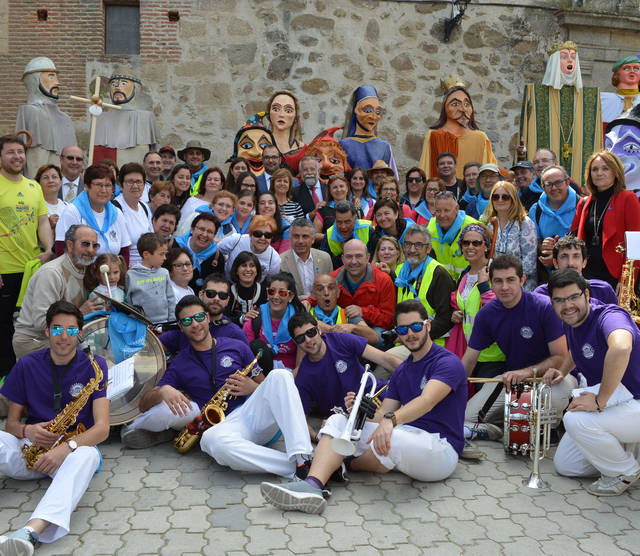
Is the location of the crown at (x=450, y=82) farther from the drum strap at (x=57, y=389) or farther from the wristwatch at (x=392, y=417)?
the drum strap at (x=57, y=389)

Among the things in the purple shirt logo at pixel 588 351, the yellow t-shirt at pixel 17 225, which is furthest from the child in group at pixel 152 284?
the purple shirt logo at pixel 588 351

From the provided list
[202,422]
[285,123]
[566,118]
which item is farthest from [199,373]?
[566,118]

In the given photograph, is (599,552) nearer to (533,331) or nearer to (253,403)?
(533,331)

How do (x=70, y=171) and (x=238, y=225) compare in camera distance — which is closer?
(x=238, y=225)

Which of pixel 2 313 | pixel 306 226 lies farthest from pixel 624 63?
pixel 2 313

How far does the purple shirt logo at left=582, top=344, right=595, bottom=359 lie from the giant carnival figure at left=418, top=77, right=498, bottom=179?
17.7 ft

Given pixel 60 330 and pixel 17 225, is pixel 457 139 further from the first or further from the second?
pixel 60 330

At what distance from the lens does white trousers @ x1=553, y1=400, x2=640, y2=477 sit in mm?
3973

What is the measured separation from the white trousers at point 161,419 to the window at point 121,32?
24.3ft

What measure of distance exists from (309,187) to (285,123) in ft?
4.88

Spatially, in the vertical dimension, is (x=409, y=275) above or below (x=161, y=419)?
above

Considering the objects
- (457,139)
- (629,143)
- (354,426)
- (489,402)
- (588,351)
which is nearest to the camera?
(354,426)

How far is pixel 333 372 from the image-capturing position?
15.5ft

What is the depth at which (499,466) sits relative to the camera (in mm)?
4410
